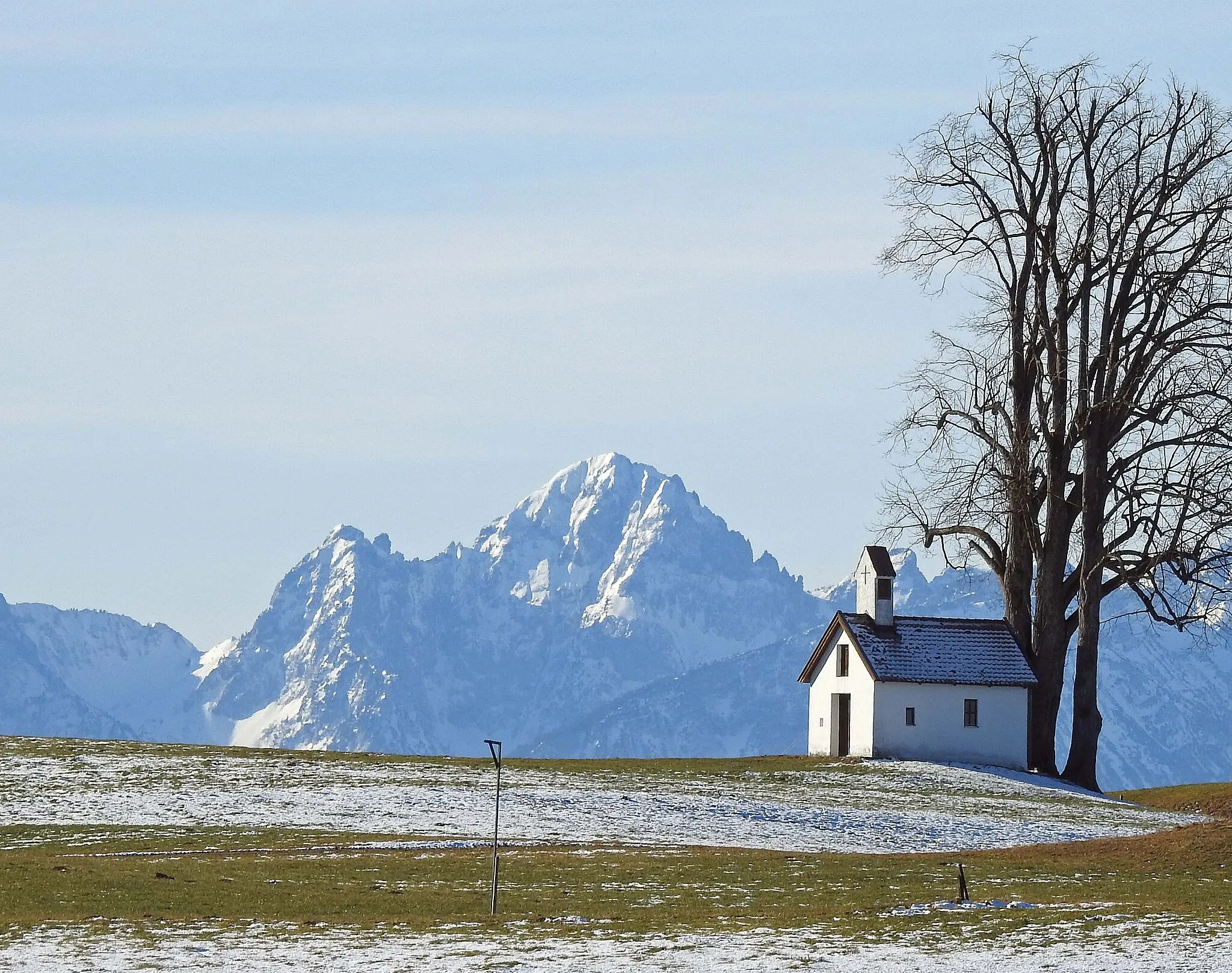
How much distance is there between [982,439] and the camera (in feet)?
239

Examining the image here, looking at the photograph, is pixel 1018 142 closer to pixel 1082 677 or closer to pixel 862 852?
pixel 1082 677

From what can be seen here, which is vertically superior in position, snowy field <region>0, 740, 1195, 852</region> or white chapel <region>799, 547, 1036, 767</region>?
white chapel <region>799, 547, 1036, 767</region>

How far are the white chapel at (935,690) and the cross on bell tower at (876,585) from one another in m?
0.08

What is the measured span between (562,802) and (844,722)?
25918 millimetres

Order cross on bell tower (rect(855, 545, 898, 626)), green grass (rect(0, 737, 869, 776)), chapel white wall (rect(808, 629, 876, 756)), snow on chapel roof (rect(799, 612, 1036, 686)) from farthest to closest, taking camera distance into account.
Answer: cross on bell tower (rect(855, 545, 898, 626)), chapel white wall (rect(808, 629, 876, 756)), snow on chapel roof (rect(799, 612, 1036, 686)), green grass (rect(0, 737, 869, 776))

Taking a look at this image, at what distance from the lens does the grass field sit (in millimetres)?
31141

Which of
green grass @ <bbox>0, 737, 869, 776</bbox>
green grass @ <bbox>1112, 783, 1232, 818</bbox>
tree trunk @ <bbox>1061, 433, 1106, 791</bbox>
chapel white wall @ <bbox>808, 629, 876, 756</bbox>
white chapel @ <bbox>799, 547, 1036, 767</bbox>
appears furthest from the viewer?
chapel white wall @ <bbox>808, 629, 876, 756</bbox>

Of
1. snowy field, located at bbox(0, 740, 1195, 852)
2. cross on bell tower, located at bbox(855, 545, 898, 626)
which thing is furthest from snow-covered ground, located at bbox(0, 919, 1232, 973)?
cross on bell tower, located at bbox(855, 545, 898, 626)

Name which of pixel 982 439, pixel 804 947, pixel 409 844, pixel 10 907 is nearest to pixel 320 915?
pixel 10 907

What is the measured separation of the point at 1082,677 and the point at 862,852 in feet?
101

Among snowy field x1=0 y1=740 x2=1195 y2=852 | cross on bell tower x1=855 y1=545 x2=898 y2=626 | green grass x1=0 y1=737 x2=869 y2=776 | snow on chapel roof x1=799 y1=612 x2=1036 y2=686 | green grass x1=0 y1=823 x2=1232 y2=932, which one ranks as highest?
cross on bell tower x1=855 y1=545 x2=898 y2=626

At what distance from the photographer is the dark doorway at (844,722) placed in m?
76.6

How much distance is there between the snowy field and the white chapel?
6.09m

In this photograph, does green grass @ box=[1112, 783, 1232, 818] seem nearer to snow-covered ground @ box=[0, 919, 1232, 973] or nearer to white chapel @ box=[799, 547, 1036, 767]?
white chapel @ box=[799, 547, 1036, 767]
